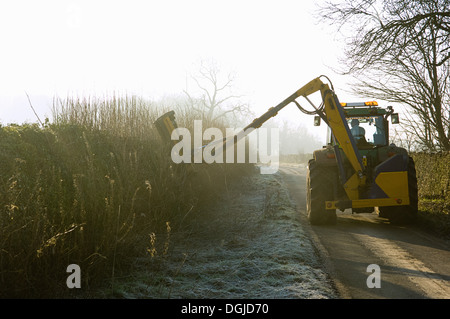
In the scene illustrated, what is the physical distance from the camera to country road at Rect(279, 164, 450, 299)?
425cm

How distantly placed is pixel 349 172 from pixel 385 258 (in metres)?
2.59

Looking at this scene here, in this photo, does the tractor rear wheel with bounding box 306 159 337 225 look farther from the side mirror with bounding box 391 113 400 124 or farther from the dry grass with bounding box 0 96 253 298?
the dry grass with bounding box 0 96 253 298

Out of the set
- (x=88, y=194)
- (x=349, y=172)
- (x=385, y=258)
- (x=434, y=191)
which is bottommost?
(x=385, y=258)

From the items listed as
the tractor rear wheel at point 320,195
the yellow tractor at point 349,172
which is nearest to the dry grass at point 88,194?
the yellow tractor at point 349,172

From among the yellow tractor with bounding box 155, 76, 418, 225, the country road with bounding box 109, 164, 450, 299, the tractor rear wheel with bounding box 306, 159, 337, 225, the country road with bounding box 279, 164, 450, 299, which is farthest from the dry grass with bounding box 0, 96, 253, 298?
the tractor rear wheel with bounding box 306, 159, 337, 225

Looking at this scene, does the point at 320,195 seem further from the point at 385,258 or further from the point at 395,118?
the point at 385,258

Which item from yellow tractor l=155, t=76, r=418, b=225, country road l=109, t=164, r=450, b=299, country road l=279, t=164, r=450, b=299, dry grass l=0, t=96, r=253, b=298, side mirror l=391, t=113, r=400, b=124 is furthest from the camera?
side mirror l=391, t=113, r=400, b=124

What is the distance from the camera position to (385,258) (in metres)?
5.48

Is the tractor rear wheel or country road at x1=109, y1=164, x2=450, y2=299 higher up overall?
the tractor rear wheel

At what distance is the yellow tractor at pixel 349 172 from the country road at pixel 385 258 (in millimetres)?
368

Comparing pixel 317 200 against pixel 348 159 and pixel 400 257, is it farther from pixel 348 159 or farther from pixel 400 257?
pixel 400 257

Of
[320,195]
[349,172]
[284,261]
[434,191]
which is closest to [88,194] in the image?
[284,261]

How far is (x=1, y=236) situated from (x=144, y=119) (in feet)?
20.1

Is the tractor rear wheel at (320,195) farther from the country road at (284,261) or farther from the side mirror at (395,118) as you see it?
the side mirror at (395,118)
